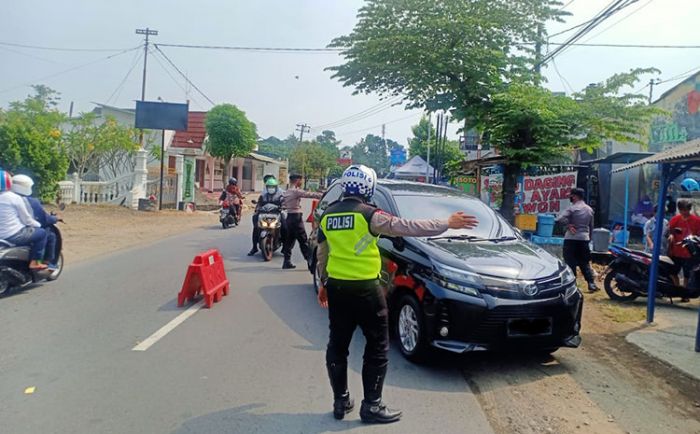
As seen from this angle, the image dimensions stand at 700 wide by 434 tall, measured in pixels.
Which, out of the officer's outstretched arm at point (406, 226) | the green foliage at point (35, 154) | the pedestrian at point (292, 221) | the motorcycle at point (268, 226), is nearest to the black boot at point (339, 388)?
the officer's outstretched arm at point (406, 226)

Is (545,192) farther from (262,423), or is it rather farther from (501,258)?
(262,423)

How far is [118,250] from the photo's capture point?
12.4 m

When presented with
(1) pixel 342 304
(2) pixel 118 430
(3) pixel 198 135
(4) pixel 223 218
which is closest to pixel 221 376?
(2) pixel 118 430

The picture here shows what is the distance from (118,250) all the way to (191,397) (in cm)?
911

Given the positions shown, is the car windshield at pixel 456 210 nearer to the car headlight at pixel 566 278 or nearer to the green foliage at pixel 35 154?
the car headlight at pixel 566 278

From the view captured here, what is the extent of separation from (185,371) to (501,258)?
3082 mm

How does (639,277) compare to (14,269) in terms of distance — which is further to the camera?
(639,277)

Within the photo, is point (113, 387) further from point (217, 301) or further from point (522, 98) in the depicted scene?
point (522, 98)

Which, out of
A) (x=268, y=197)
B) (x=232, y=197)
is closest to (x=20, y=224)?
(x=268, y=197)

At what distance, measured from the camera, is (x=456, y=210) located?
257 inches

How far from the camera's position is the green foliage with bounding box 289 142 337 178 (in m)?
62.9

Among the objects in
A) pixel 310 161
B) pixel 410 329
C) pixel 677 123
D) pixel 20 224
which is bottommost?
pixel 410 329

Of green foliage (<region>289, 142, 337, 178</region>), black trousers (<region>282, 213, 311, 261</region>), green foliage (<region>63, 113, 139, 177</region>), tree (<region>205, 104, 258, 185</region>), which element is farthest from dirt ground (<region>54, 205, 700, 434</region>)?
green foliage (<region>289, 142, 337, 178</region>)

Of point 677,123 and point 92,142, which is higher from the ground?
point 677,123
